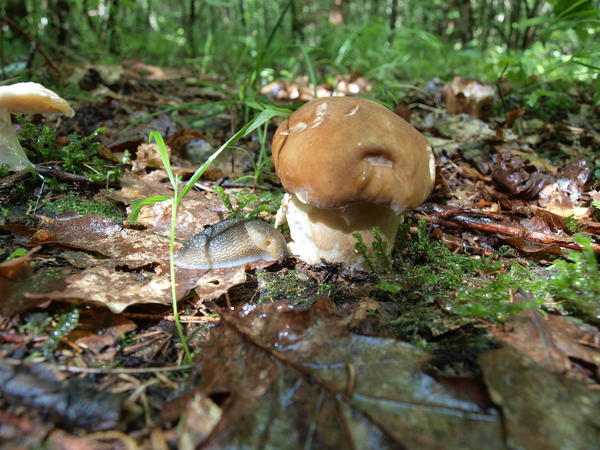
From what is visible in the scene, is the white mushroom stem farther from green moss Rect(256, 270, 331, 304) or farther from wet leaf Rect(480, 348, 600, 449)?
wet leaf Rect(480, 348, 600, 449)

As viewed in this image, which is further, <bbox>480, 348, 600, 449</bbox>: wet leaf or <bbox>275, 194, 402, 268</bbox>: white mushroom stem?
<bbox>275, 194, 402, 268</bbox>: white mushroom stem

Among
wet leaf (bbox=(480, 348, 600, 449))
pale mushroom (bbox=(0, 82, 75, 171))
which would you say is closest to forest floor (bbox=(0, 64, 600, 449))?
wet leaf (bbox=(480, 348, 600, 449))

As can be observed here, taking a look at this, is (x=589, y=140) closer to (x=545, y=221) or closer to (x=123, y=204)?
(x=545, y=221)

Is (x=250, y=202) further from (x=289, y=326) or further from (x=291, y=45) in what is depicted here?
(x=291, y=45)

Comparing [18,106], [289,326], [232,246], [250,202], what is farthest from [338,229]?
[18,106]

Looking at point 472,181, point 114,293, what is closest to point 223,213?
point 114,293

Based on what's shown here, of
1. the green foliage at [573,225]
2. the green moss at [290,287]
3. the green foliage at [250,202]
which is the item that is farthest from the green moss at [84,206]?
the green foliage at [573,225]

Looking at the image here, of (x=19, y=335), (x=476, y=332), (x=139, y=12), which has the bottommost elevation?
(x=476, y=332)

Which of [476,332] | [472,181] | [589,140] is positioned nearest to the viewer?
[476,332]
